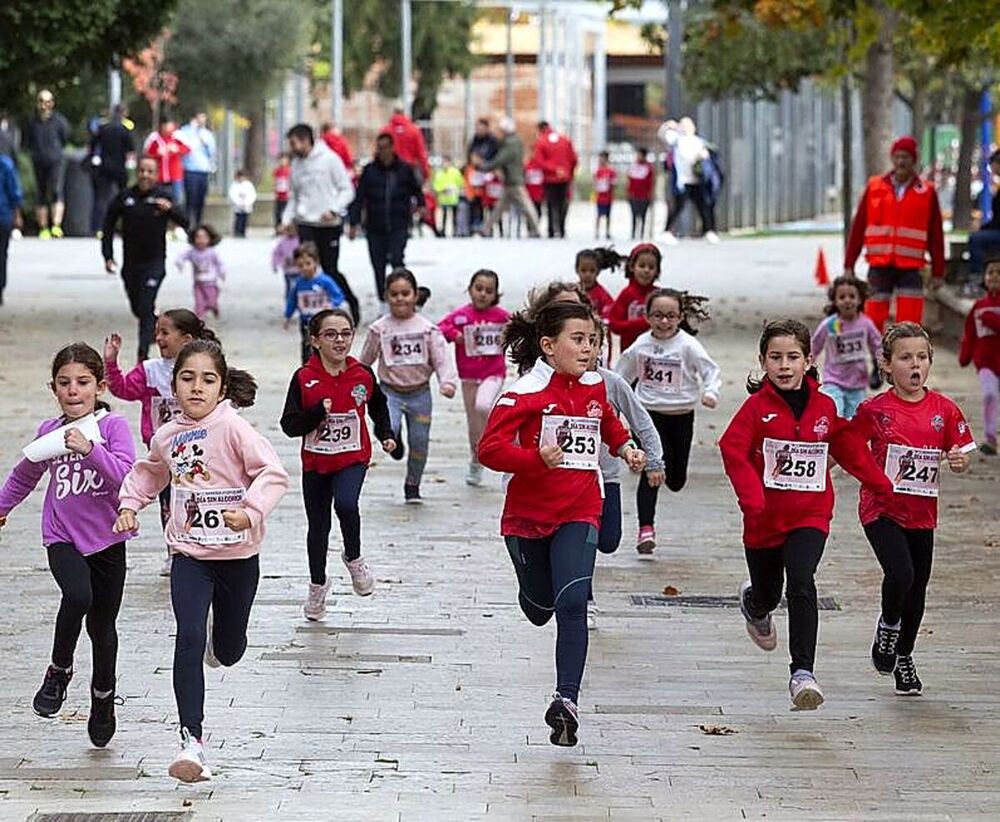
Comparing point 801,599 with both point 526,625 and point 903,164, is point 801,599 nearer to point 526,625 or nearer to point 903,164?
point 526,625

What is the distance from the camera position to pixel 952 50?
20.1 meters

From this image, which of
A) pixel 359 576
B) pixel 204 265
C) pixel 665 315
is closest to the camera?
Answer: pixel 359 576

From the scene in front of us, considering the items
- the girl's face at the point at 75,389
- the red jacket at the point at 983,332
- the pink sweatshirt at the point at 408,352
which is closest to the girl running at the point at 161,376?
the girl's face at the point at 75,389

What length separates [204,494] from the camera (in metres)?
7.34

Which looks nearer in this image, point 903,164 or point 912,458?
point 912,458

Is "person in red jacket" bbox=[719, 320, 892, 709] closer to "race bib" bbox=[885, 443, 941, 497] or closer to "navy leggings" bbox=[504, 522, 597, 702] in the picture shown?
"race bib" bbox=[885, 443, 941, 497]

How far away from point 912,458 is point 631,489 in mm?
5144

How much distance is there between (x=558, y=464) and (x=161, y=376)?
9.51 feet

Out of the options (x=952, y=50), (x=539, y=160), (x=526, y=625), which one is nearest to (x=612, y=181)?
(x=539, y=160)

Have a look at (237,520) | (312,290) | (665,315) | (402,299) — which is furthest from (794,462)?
(312,290)

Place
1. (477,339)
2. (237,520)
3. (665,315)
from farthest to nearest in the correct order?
(477,339)
(665,315)
(237,520)

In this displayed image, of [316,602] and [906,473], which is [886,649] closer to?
[906,473]

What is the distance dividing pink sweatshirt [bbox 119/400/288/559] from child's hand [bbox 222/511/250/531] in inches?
2.9

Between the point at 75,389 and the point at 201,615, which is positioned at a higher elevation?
the point at 75,389
